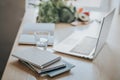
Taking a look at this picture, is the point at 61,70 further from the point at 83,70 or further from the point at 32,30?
the point at 32,30

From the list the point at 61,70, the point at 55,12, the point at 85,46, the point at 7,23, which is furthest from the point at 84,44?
the point at 7,23

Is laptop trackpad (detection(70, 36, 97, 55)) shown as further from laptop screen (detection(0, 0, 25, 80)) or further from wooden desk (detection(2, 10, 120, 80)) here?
laptop screen (detection(0, 0, 25, 80))

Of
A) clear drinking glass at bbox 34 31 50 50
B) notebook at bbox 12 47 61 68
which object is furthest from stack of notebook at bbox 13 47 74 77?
clear drinking glass at bbox 34 31 50 50

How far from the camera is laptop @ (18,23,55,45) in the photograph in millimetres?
1578

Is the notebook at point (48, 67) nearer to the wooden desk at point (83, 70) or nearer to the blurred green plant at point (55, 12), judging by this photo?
the wooden desk at point (83, 70)

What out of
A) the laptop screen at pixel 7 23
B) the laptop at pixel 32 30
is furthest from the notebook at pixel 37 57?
the laptop screen at pixel 7 23

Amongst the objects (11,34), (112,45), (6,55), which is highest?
(112,45)

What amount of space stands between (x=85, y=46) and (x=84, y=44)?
0.04 meters

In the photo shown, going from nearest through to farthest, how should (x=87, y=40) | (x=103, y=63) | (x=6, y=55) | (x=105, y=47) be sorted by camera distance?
(x=103, y=63) → (x=105, y=47) → (x=87, y=40) → (x=6, y=55)

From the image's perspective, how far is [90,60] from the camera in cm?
138

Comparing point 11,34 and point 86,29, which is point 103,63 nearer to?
point 86,29

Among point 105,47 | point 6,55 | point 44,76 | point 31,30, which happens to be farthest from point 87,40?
point 6,55

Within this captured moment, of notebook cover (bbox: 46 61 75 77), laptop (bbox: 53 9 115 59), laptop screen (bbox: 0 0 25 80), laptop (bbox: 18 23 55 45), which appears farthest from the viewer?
laptop screen (bbox: 0 0 25 80)

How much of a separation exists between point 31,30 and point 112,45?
0.65 metres
